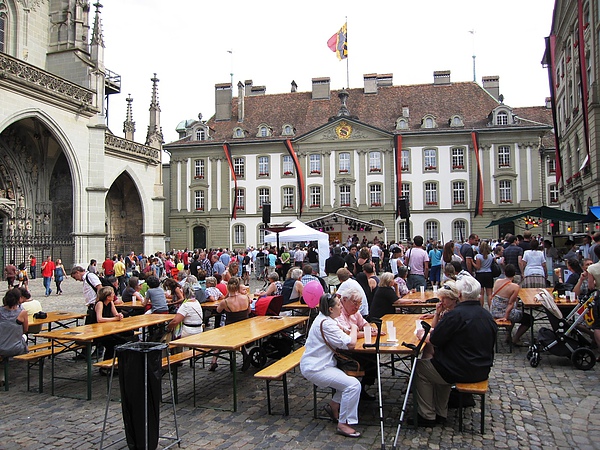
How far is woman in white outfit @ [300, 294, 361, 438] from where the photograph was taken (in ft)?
16.6

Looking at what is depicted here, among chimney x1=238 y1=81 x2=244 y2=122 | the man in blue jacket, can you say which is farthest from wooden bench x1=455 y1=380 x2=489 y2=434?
chimney x1=238 y1=81 x2=244 y2=122

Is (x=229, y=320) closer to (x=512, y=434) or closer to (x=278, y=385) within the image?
(x=278, y=385)

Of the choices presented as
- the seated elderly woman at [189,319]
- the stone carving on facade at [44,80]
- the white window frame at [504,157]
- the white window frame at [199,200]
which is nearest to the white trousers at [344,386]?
the seated elderly woman at [189,319]

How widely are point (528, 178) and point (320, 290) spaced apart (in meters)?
36.3

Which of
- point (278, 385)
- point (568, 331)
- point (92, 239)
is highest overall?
point (92, 239)

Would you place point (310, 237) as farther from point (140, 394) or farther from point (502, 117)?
point (502, 117)

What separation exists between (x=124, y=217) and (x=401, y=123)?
2258 centimetres

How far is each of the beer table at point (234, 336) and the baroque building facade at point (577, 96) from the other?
17.5 meters

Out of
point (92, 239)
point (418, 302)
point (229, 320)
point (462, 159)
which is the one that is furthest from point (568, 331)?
point (462, 159)

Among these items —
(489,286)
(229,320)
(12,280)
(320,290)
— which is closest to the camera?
(229,320)

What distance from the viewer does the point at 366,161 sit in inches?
1662

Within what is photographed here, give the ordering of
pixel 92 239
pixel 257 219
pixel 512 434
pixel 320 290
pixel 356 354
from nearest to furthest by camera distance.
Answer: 1. pixel 512 434
2. pixel 356 354
3. pixel 320 290
4. pixel 92 239
5. pixel 257 219

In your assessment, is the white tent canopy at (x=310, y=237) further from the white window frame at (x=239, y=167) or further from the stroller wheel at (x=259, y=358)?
the white window frame at (x=239, y=167)

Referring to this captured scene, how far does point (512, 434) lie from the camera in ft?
16.3
